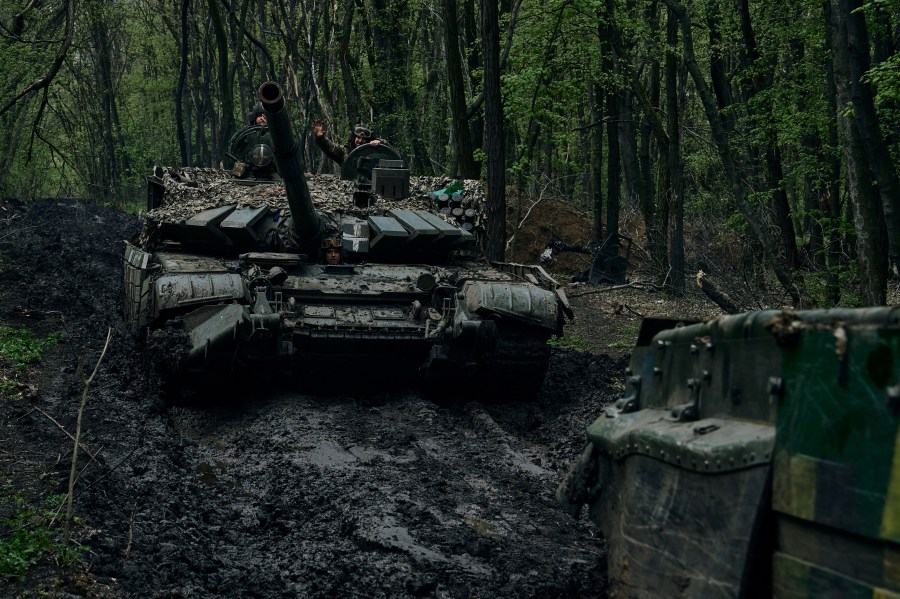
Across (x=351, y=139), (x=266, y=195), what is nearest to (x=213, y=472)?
(x=266, y=195)

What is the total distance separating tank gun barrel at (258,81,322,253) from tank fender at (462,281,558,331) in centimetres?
189

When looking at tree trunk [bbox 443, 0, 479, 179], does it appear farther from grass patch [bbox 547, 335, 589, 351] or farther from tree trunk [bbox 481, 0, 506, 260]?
grass patch [bbox 547, 335, 589, 351]

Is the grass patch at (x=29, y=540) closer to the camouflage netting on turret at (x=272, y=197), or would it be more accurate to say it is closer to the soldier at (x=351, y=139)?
the camouflage netting on turret at (x=272, y=197)

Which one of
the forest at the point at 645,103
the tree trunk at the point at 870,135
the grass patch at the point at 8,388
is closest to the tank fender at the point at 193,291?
the grass patch at the point at 8,388

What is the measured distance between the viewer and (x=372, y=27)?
32906 mm

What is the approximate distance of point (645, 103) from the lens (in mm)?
19312

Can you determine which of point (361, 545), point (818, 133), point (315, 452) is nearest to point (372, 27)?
point (818, 133)

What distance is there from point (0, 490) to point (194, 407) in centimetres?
372

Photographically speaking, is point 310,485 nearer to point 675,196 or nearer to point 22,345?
point 22,345

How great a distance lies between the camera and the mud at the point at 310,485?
5.59 m

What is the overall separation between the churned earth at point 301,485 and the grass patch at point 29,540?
7 centimetres

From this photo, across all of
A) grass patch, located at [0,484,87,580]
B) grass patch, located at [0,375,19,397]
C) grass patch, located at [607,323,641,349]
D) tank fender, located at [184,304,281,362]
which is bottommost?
grass patch, located at [0,484,87,580]

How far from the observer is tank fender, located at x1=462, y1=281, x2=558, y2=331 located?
1041 centimetres

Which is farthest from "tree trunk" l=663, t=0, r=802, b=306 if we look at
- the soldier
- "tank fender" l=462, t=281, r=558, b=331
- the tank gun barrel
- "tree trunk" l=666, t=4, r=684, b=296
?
the tank gun barrel
